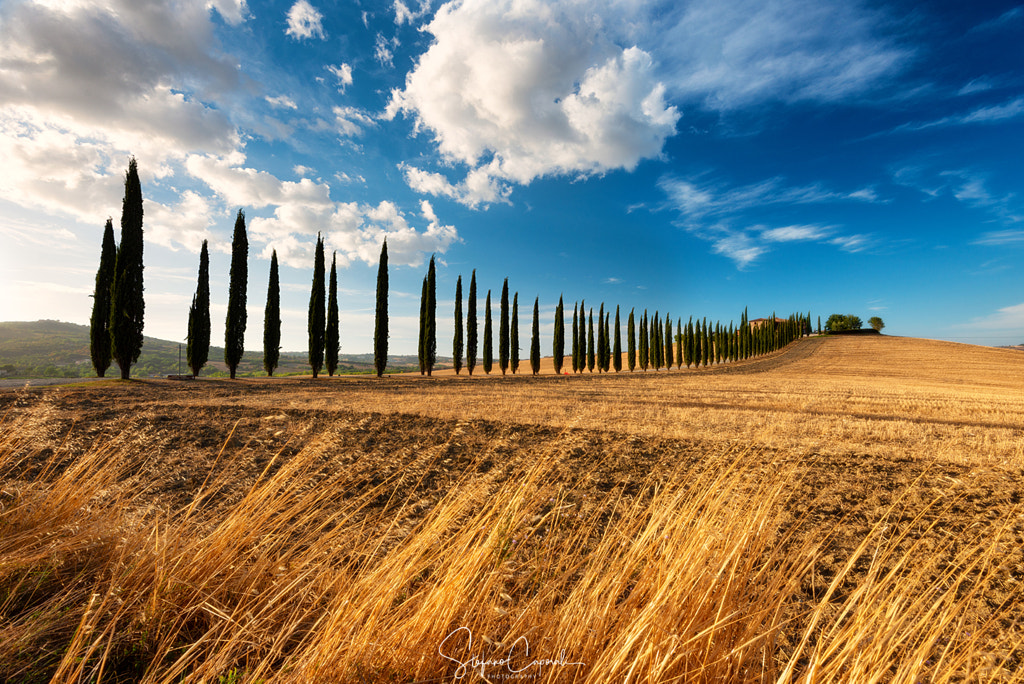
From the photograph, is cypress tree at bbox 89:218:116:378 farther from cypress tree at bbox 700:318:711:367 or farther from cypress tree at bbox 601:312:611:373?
cypress tree at bbox 700:318:711:367

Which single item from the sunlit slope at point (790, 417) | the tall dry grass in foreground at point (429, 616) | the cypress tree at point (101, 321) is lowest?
the sunlit slope at point (790, 417)

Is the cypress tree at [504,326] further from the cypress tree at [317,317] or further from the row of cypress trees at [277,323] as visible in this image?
the cypress tree at [317,317]

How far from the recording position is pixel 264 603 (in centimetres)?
219

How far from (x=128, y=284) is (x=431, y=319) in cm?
1813

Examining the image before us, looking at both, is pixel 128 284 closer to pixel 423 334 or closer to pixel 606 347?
pixel 423 334

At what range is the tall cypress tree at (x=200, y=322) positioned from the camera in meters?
23.6

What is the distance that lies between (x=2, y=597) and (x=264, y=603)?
1.17 meters

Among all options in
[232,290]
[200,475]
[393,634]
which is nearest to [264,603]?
[393,634]

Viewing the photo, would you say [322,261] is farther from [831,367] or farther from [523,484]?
[831,367]

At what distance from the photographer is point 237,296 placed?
25141 millimetres

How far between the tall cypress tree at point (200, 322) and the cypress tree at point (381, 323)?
10093 millimetres

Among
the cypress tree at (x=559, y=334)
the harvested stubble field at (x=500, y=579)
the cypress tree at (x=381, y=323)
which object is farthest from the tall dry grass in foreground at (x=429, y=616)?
the cypress tree at (x=559, y=334)

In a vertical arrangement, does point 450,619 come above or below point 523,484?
below

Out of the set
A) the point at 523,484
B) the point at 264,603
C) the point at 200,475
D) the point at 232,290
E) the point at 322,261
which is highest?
the point at 322,261
